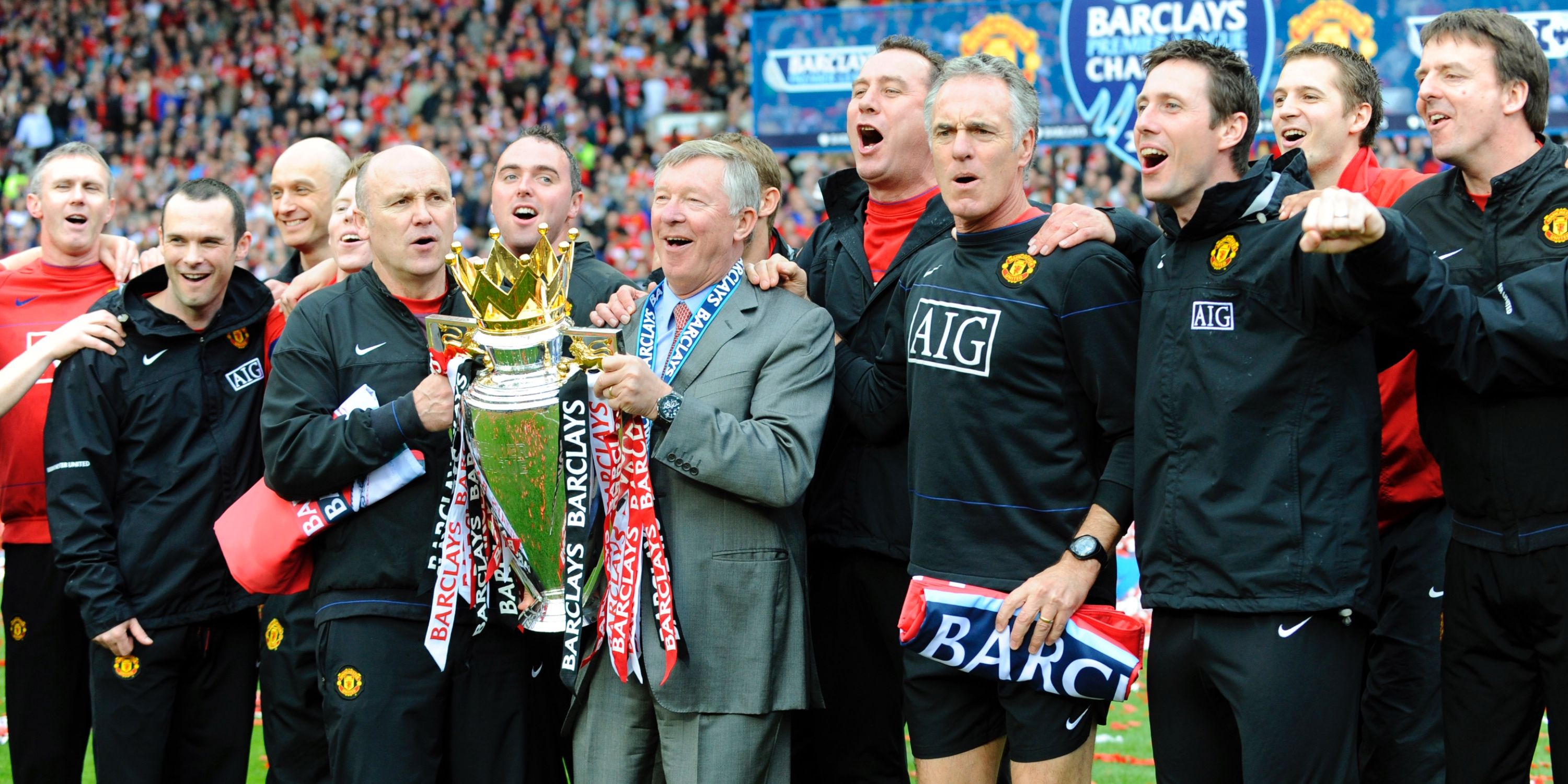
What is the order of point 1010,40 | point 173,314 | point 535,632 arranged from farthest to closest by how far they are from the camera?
point 1010,40
point 173,314
point 535,632

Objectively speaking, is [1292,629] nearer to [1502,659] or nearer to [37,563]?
[1502,659]

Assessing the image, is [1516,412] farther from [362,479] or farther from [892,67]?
[362,479]

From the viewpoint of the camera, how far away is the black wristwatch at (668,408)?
11.7ft

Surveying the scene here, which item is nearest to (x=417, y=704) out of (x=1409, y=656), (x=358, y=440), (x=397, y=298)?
(x=358, y=440)

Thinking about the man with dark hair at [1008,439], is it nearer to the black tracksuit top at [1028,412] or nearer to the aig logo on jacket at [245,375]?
the black tracksuit top at [1028,412]

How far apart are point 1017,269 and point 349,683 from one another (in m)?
2.11

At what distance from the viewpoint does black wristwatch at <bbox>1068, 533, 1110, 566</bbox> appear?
3.38m

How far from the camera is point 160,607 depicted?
454 centimetres

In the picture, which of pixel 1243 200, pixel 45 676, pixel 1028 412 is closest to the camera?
pixel 1243 200

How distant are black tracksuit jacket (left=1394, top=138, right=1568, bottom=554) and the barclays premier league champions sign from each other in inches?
296

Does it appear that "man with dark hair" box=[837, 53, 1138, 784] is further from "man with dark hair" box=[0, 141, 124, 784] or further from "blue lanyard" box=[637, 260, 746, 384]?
"man with dark hair" box=[0, 141, 124, 784]

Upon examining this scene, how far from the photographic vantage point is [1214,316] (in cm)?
321

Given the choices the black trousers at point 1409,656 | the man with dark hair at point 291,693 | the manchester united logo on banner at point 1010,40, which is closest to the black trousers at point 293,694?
the man with dark hair at point 291,693

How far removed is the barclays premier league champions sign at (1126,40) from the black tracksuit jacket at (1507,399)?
752 cm
